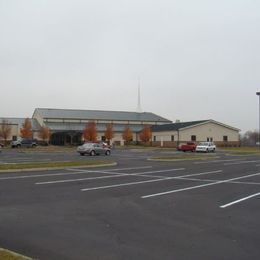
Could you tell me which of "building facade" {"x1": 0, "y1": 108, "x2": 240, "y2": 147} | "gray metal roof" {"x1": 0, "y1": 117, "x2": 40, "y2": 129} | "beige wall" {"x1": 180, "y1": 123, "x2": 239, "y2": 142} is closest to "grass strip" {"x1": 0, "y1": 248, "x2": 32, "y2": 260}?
"building facade" {"x1": 0, "y1": 108, "x2": 240, "y2": 147}

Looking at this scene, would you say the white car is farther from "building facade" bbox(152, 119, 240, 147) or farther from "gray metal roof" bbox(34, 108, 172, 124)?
"gray metal roof" bbox(34, 108, 172, 124)

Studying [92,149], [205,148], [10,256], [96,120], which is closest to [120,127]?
[96,120]

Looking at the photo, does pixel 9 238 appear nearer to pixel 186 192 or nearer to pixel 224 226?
pixel 224 226

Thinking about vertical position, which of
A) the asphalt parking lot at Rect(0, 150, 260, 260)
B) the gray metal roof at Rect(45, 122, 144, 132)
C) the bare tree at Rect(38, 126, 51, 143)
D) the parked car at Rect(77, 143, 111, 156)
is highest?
the gray metal roof at Rect(45, 122, 144, 132)

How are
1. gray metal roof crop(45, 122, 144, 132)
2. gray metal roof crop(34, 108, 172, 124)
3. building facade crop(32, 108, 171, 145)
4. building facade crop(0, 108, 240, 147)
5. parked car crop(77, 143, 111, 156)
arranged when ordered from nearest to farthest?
parked car crop(77, 143, 111, 156)
building facade crop(0, 108, 240, 147)
gray metal roof crop(45, 122, 144, 132)
building facade crop(32, 108, 171, 145)
gray metal roof crop(34, 108, 172, 124)

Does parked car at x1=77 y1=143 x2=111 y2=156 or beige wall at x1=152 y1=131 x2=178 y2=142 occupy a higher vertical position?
beige wall at x1=152 y1=131 x2=178 y2=142

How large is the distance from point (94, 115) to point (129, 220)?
344ft

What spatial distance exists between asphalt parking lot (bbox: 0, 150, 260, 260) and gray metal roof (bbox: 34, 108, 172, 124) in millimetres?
93658

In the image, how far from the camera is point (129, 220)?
9.70 meters

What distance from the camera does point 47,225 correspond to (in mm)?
9055

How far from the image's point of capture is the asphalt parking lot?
23.5 ft

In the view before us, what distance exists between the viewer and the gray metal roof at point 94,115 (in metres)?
110

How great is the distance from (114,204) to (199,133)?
81.2 m

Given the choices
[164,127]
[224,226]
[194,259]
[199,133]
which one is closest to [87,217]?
[224,226]
